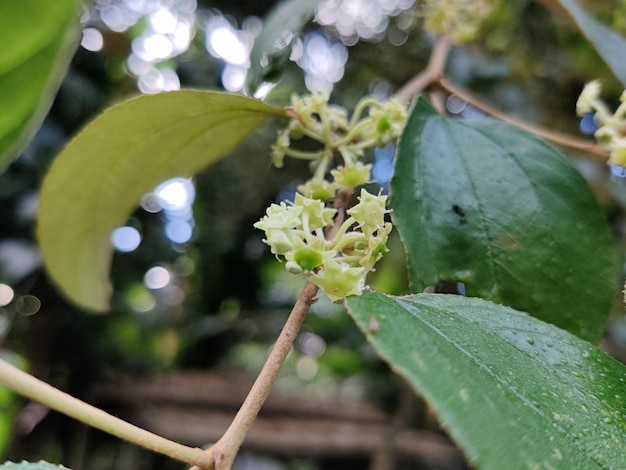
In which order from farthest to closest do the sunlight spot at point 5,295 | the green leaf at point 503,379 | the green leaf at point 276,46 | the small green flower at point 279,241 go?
1. the sunlight spot at point 5,295
2. the green leaf at point 276,46
3. the small green flower at point 279,241
4. the green leaf at point 503,379

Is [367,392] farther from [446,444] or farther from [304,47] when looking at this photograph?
[304,47]

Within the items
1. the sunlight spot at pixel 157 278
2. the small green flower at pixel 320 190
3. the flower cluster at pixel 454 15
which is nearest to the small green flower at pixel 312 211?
the small green flower at pixel 320 190

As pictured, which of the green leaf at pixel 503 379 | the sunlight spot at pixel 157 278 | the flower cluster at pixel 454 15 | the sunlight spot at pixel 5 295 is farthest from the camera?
the sunlight spot at pixel 157 278

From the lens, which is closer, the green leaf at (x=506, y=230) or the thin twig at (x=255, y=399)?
the thin twig at (x=255, y=399)

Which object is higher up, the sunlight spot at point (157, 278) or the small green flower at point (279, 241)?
the small green flower at point (279, 241)

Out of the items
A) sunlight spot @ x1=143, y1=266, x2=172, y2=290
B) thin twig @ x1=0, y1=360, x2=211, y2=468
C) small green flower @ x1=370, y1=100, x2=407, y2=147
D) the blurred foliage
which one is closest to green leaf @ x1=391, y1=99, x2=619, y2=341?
small green flower @ x1=370, y1=100, x2=407, y2=147

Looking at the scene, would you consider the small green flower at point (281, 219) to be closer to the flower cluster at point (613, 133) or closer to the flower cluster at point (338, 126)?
the flower cluster at point (338, 126)

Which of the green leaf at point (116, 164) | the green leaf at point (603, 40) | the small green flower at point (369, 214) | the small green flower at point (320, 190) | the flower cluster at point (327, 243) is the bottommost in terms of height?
the green leaf at point (116, 164)

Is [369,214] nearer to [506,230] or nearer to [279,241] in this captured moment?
[279,241]
